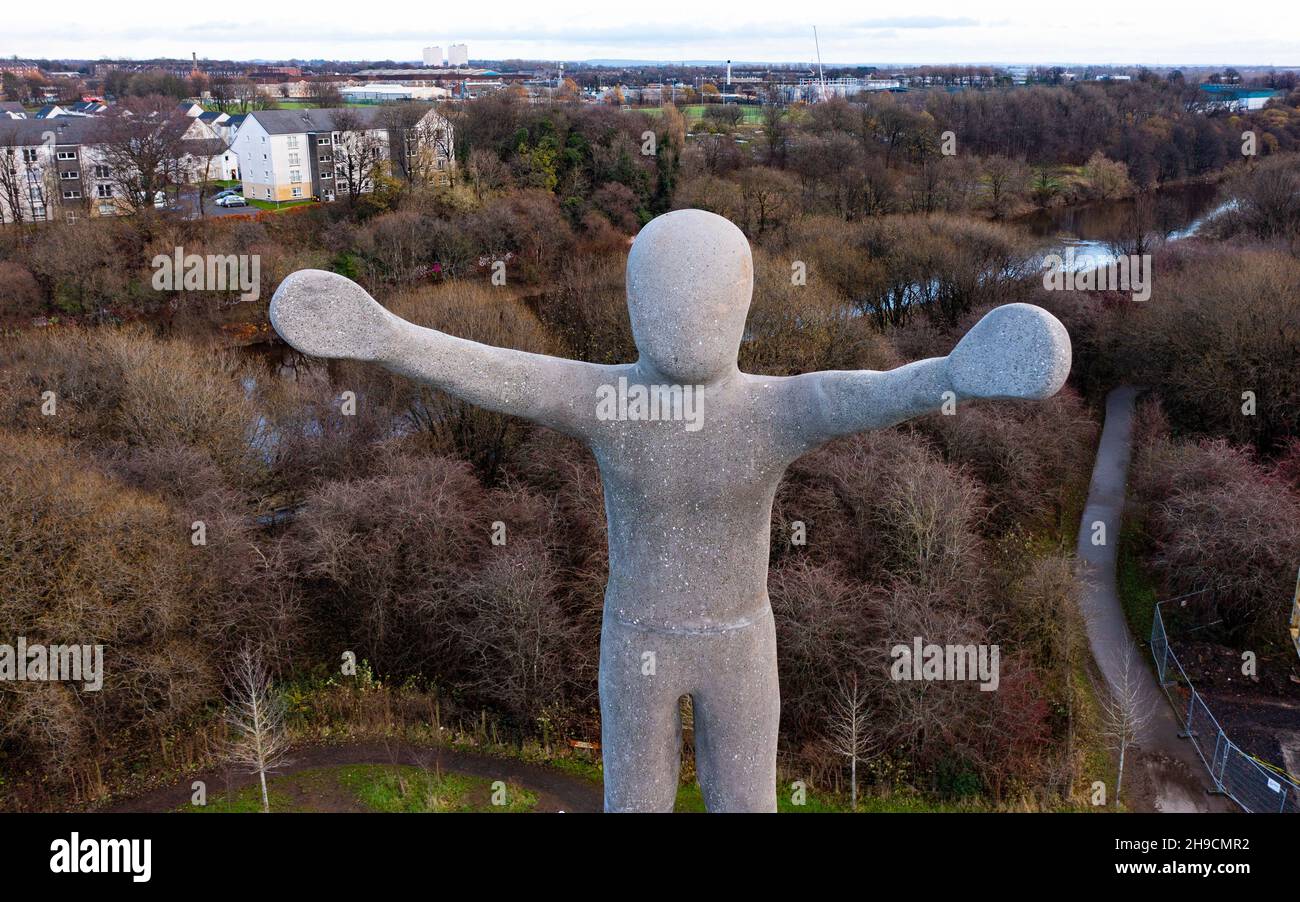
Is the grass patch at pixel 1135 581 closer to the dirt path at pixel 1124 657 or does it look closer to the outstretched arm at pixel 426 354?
the dirt path at pixel 1124 657

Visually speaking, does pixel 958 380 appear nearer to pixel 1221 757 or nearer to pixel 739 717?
pixel 739 717

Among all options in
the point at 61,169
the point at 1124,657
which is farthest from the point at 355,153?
the point at 1124,657

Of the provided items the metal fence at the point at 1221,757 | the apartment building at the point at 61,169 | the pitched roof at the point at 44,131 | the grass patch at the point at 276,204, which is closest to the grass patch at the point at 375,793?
the metal fence at the point at 1221,757

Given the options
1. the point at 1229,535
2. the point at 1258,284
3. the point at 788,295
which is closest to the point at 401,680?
the point at 788,295

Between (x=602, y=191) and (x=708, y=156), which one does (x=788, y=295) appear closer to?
(x=602, y=191)

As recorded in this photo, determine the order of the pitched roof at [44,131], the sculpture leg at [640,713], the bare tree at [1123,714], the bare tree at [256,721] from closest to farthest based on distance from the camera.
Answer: the sculpture leg at [640,713] → the bare tree at [256,721] → the bare tree at [1123,714] → the pitched roof at [44,131]

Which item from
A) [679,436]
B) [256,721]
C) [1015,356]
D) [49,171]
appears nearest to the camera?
[1015,356]
